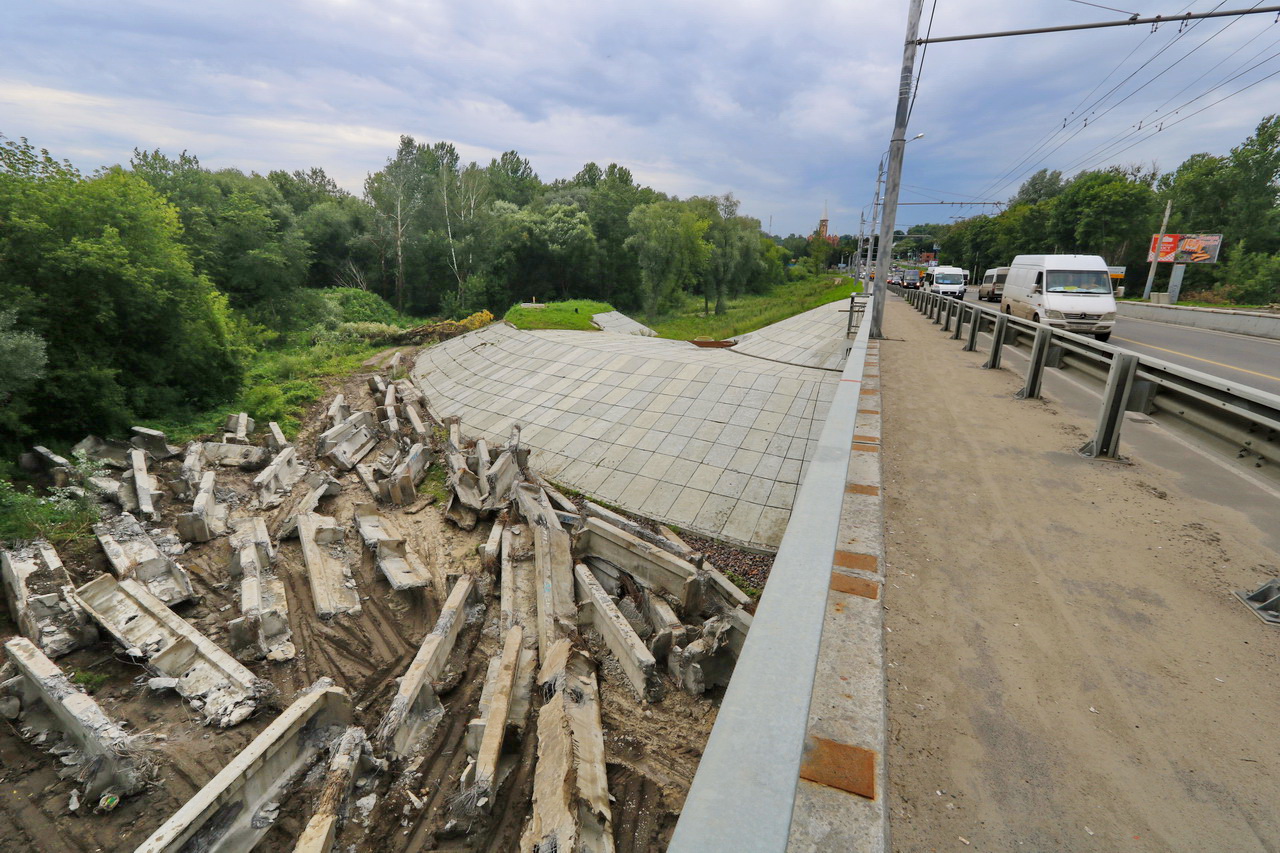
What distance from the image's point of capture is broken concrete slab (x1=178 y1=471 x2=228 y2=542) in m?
9.02

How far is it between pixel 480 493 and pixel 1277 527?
34.4 feet

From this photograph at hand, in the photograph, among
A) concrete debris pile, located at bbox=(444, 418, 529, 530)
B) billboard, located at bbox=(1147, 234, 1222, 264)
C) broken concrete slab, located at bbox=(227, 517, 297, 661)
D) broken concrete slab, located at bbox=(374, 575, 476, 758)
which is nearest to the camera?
broken concrete slab, located at bbox=(374, 575, 476, 758)

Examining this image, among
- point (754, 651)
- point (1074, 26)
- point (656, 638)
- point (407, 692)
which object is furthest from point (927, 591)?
point (1074, 26)

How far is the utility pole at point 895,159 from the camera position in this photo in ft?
41.5

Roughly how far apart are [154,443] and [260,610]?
8.72 meters

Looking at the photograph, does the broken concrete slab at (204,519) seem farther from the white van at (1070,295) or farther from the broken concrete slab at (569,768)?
the white van at (1070,295)

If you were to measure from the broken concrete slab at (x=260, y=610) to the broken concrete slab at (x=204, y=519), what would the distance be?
43.4 inches

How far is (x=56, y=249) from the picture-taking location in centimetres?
1183

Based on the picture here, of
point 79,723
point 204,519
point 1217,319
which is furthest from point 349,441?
point 1217,319

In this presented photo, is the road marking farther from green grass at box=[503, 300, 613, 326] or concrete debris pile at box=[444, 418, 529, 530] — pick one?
green grass at box=[503, 300, 613, 326]

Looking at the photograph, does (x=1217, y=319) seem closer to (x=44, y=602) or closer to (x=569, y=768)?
(x=569, y=768)

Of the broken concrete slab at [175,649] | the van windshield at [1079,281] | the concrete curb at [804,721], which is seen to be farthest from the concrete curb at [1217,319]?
the broken concrete slab at [175,649]

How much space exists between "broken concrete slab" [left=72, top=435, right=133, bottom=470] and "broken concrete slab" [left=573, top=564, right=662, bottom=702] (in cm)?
1089

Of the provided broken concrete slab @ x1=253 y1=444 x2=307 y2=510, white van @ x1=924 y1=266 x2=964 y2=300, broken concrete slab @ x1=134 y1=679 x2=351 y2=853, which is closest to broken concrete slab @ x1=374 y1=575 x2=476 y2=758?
broken concrete slab @ x1=134 y1=679 x2=351 y2=853
